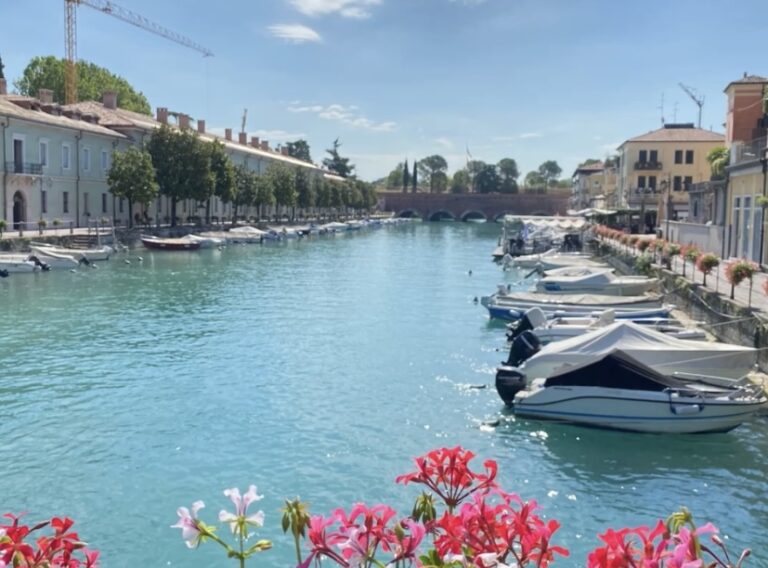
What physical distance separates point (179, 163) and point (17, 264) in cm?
2490

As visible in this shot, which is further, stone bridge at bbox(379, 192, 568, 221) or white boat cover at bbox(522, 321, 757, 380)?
stone bridge at bbox(379, 192, 568, 221)

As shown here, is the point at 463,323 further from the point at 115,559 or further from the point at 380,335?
the point at 115,559

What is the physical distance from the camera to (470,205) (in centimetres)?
15725

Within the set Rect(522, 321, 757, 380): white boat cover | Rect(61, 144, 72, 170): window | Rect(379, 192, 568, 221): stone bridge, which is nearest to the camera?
Rect(522, 321, 757, 380): white boat cover

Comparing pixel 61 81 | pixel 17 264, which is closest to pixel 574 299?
pixel 17 264

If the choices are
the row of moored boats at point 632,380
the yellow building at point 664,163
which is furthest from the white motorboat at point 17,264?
the yellow building at point 664,163

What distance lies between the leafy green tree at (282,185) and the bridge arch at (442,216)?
6945cm

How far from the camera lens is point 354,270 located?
159 ft

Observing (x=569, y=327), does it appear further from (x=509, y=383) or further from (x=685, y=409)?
(x=685, y=409)

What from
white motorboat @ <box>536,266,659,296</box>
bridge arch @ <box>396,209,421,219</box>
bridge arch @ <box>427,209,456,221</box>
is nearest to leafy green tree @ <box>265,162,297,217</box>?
white motorboat @ <box>536,266,659,296</box>

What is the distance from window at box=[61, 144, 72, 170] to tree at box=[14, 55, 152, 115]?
104 ft

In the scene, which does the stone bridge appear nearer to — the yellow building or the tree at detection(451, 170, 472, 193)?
the tree at detection(451, 170, 472, 193)

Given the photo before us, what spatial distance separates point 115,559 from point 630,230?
63874mm

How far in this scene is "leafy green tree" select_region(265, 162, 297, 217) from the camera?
91300 mm
